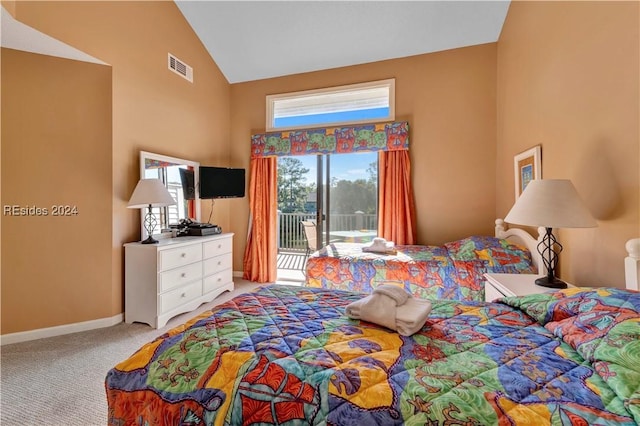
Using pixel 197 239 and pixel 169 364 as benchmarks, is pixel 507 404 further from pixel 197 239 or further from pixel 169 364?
pixel 197 239

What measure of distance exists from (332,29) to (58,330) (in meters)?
4.39

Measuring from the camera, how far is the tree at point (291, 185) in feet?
13.9

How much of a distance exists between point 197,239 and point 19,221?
1.49m

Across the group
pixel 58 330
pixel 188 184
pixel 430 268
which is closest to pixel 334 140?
pixel 188 184

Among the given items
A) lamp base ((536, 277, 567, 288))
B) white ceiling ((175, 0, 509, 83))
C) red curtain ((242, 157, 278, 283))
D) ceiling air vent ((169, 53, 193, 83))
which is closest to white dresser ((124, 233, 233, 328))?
red curtain ((242, 157, 278, 283))

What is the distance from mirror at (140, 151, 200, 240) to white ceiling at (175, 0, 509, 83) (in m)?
1.83

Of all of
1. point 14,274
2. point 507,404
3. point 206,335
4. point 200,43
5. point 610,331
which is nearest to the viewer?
point 507,404

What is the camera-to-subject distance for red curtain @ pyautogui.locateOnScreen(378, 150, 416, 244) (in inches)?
142

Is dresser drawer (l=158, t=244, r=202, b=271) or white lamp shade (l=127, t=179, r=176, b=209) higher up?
white lamp shade (l=127, t=179, r=176, b=209)

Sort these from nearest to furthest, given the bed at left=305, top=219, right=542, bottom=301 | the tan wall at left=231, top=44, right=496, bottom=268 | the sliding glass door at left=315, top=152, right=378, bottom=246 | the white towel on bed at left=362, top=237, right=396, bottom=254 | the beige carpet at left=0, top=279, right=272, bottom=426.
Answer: the beige carpet at left=0, top=279, right=272, bottom=426 < the bed at left=305, top=219, right=542, bottom=301 < the white towel on bed at left=362, top=237, right=396, bottom=254 < the tan wall at left=231, top=44, right=496, bottom=268 < the sliding glass door at left=315, top=152, right=378, bottom=246

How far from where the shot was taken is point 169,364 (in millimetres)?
937

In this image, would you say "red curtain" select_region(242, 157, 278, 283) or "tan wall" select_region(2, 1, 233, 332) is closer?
"tan wall" select_region(2, 1, 233, 332)

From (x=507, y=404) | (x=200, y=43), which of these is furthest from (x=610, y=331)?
(x=200, y=43)

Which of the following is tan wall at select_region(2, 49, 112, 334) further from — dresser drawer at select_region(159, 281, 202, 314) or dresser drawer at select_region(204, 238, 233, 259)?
dresser drawer at select_region(204, 238, 233, 259)
